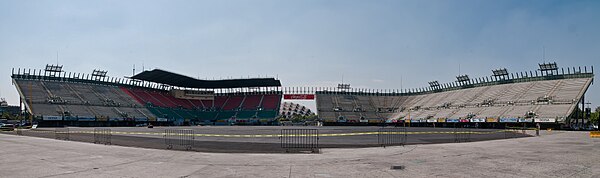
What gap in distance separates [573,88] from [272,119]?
6691 cm

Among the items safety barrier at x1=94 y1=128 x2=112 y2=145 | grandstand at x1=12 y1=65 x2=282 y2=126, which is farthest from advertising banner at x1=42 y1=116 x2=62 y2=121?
safety barrier at x1=94 y1=128 x2=112 y2=145

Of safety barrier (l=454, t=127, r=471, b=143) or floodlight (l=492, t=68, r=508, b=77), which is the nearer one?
safety barrier (l=454, t=127, r=471, b=143)

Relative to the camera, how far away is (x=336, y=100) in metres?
110

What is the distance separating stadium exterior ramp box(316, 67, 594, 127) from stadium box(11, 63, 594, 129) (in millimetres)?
160

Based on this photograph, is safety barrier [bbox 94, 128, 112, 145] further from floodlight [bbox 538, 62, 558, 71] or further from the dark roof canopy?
floodlight [bbox 538, 62, 558, 71]

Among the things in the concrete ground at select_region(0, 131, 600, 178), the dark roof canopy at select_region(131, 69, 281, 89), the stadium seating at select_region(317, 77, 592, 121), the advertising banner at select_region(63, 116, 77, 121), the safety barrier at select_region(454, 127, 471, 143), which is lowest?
the advertising banner at select_region(63, 116, 77, 121)

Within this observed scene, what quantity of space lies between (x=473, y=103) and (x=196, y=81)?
7054cm

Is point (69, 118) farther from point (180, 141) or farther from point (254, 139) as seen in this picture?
point (254, 139)

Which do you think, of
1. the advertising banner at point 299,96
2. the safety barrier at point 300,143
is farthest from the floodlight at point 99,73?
the safety barrier at point 300,143

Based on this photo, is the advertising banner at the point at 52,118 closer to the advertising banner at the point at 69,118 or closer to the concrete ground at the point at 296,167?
the advertising banner at the point at 69,118

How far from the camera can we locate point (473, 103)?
8512cm

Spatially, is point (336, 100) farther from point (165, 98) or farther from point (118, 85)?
point (118, 85)

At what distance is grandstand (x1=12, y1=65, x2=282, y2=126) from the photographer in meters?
76.0

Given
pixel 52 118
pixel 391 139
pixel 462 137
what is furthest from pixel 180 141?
pixel 52 118
